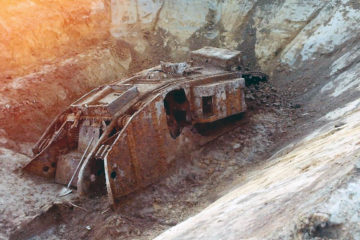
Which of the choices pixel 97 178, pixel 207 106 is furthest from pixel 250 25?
pixel 97 178

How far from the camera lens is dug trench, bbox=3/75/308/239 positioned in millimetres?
5605

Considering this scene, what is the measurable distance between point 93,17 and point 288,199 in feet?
37.3

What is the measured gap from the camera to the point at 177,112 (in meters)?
8.09

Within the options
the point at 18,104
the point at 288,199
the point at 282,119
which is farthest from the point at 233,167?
the point at 18,104

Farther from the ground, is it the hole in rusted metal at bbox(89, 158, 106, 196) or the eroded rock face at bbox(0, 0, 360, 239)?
the eroded rock face at bbox(0, 0, 360, 239)

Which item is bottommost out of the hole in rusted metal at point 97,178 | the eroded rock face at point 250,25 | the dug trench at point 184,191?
the dug trench at point 184,191

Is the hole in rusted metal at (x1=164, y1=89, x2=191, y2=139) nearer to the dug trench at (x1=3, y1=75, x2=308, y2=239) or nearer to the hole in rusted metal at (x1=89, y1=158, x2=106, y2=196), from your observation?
the dug trench at (x1=3, y1=75, x2=308, y2=239)

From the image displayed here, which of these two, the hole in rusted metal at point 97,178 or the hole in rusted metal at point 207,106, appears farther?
the hole in rusted metal at point 207,106

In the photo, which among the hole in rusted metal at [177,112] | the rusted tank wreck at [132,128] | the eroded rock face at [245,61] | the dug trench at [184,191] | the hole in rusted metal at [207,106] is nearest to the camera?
the eroded rock face at [245,61]

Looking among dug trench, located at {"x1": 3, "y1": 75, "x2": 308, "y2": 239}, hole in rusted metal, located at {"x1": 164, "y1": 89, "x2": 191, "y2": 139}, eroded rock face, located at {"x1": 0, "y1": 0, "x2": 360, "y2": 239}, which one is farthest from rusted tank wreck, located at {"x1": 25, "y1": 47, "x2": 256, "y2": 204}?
eroded rock face, located at {"x1": 0, "y1": 0, "x2": 360, "y2": 239}

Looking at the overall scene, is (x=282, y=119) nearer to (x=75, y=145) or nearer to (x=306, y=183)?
(x=75, y=145)

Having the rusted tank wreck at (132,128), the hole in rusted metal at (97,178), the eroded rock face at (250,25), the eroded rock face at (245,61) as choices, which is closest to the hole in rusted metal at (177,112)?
the rusted tank wreck at (132,128)

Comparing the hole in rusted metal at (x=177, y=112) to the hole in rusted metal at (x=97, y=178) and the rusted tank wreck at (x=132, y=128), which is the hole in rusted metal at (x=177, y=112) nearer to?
the rusted tank wreck at (x=132, y=128)

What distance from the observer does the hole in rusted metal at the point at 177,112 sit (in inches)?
301
